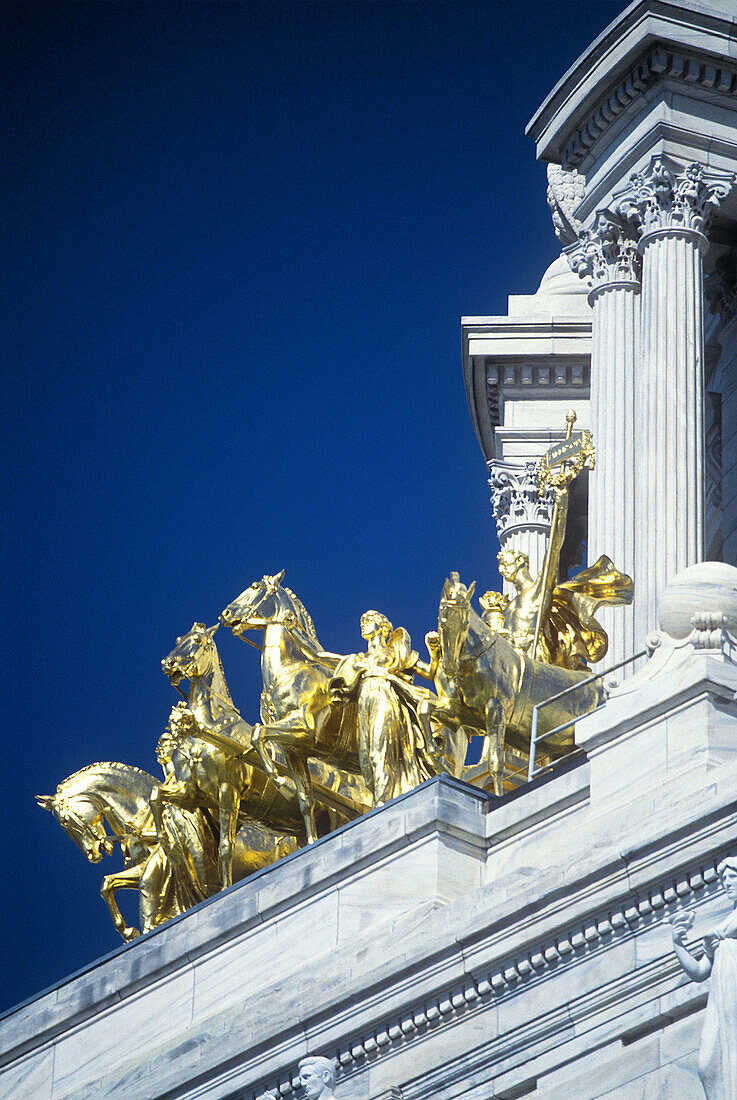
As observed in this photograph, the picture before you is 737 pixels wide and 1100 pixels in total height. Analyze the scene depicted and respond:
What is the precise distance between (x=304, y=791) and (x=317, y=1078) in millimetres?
10008

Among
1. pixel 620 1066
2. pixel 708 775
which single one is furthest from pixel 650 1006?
pixel 708 775

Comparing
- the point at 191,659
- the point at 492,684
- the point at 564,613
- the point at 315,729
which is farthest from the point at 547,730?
the point at 191,659

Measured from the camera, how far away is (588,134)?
42.8 meters

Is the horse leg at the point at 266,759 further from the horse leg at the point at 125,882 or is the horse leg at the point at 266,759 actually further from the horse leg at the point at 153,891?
the horse leg at the point at 125,882

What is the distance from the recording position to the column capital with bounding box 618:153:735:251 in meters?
41.1

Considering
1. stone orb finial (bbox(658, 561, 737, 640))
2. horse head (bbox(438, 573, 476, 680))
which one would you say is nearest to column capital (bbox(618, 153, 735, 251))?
horse head (bbox(438, 573, 476, 680))

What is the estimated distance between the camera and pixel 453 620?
1277 inches

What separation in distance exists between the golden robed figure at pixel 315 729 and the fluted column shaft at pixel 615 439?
0.92m

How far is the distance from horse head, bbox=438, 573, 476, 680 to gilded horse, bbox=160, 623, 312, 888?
131 inches

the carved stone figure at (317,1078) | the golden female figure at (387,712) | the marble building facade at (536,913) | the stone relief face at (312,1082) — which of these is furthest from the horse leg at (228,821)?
the stone relief face at (312,1082)

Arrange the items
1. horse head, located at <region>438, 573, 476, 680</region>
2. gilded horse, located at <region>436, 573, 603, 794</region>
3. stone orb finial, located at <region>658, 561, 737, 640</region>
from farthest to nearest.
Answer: gilded horse, located at <region>436, 573, 603, 794</region> < horse head, located at <region>438, 573, 476, 680</region> < stone orb finial, located at <region>658, 561, 737, 640</region>

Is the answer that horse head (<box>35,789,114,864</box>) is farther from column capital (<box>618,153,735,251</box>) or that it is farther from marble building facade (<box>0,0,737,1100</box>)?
column capital (<box>618,153,735,251</box>)

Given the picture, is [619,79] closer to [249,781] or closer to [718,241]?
[718,241]

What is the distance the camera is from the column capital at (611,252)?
138 ft
